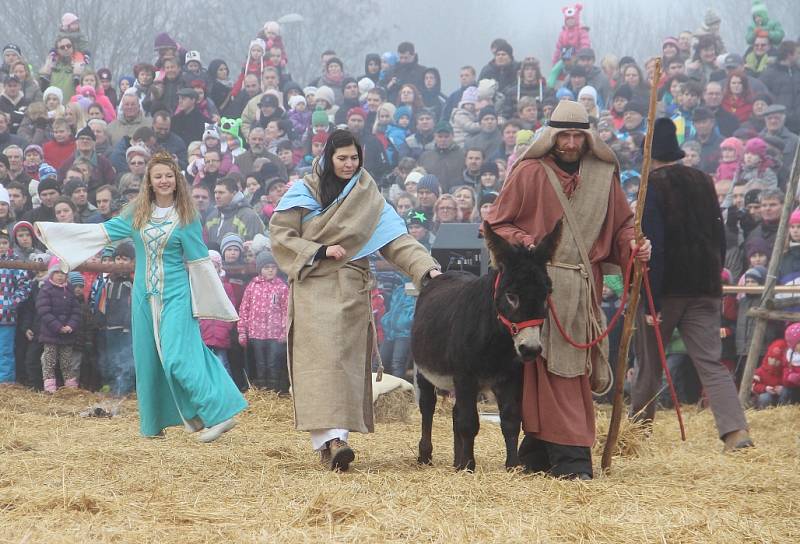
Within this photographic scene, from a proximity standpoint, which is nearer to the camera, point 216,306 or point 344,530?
point 344,530

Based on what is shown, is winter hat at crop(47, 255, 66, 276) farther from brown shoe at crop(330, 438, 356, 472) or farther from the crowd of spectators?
brown shoe at crop(330, 438, 356, 472)

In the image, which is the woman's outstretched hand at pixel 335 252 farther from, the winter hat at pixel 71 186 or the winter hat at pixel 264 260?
the winter hat at pixel 71 186

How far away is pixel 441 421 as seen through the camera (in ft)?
34.4

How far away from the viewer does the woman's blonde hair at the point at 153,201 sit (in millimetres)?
8477

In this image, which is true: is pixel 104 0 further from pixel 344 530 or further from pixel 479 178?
pixel 344 530

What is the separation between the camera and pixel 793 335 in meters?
10.5

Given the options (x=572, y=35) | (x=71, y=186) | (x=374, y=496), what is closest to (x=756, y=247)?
(x=572, y=35)

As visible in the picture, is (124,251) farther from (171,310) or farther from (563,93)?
(563,93)

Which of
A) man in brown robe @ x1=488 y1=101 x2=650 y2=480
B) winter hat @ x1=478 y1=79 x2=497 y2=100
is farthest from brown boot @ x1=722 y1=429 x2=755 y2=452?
winter hat @ x1=478 y1=79 x2=497 y2=100

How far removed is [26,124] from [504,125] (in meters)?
6.23

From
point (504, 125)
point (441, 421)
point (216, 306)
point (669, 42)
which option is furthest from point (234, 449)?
point (669, 42)

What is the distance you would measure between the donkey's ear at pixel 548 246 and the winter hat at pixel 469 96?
848cm

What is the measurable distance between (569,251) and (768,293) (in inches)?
168

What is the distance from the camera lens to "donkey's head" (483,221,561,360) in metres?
6.09
